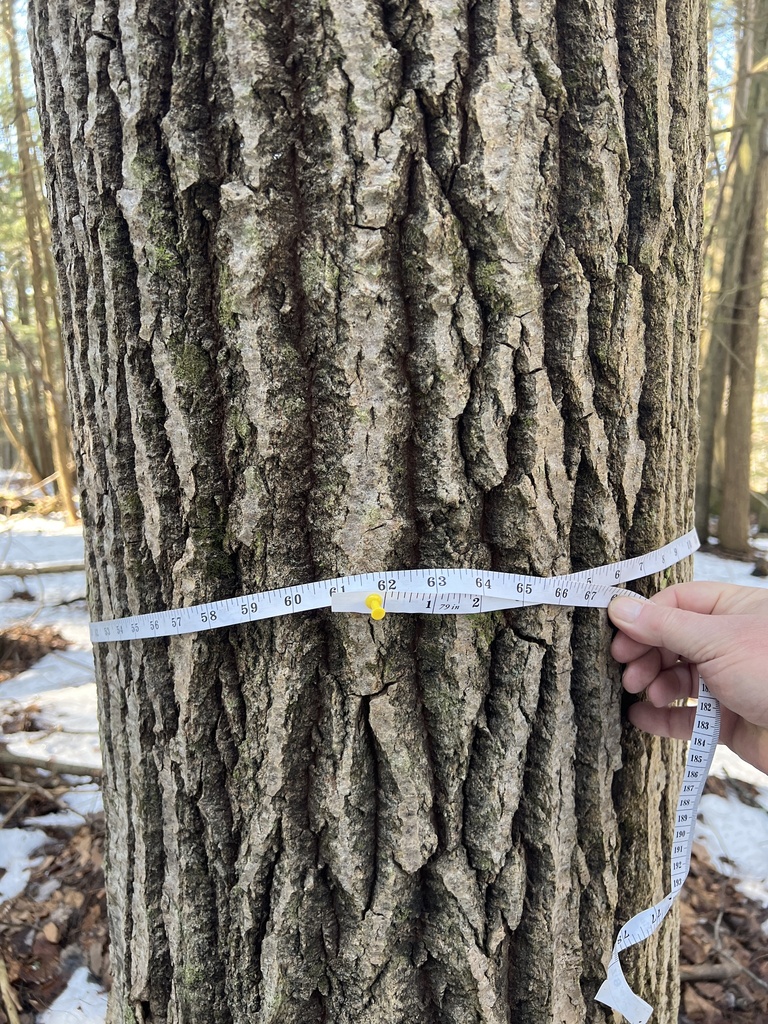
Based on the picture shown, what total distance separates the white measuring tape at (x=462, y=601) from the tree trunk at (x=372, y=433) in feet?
0.10

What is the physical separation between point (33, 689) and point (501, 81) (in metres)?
5.10

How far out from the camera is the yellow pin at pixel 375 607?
44.9 inches

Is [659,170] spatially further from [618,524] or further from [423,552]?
[423,552]

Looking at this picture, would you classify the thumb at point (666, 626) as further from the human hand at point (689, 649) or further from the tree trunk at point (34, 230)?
the tree trunk at point (34, 230)

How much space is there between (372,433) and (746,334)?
33.3 feet

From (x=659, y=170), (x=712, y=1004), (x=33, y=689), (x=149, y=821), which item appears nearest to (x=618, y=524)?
(x=659, y=170)

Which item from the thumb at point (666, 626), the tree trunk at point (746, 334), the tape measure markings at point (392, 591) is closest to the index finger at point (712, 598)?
the thumb at point (666, 626)

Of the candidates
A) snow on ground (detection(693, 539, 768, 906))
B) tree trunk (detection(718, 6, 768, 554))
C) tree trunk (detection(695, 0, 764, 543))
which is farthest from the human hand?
tree trunk (detection(718, 6, 768, 554))

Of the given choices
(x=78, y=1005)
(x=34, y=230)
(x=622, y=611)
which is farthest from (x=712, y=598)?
(x=34, y=230)

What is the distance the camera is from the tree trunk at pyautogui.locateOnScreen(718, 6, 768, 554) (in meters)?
9.15

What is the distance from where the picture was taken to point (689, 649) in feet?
4.32

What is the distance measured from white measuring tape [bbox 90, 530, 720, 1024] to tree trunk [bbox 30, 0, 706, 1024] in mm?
30

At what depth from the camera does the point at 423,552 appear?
118 centimetres

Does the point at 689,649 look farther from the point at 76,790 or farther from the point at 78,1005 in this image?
the point at 76,790
